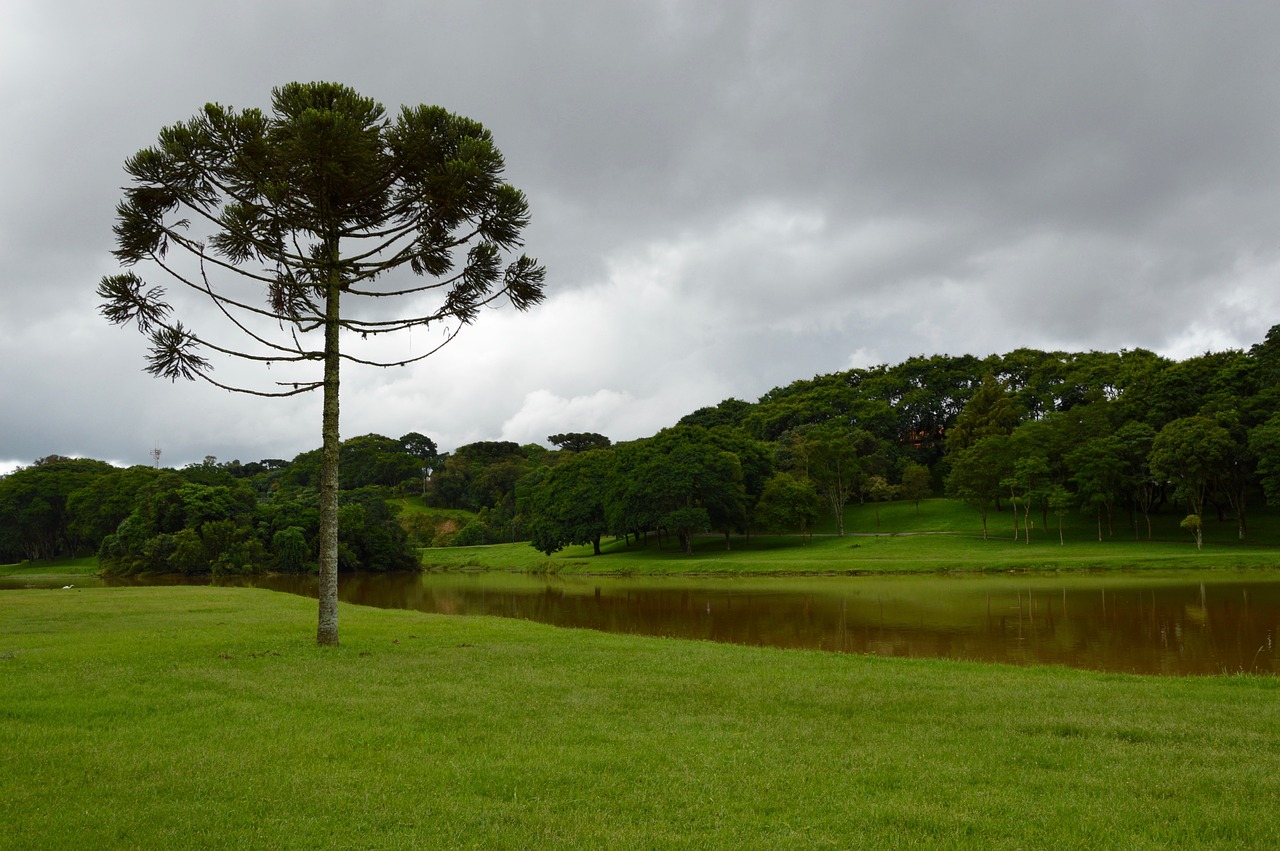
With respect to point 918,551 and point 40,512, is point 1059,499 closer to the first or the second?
point 918,551

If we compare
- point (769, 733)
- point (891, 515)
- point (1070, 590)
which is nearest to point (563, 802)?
point (769, 733)

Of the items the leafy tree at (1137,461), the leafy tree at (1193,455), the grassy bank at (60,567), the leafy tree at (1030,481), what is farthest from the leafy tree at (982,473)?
the grassy bank at (60,567)

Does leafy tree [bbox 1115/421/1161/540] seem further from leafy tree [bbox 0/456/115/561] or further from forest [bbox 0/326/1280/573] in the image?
leafy tree [bbox 0/456/115/561]

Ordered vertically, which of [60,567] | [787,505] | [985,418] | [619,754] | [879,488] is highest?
[985,418]

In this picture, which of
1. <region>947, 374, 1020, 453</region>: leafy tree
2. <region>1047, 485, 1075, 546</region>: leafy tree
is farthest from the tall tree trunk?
<region>947, 374, 1020, 453</region>: leafy tree

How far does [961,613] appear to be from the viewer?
1009 inches

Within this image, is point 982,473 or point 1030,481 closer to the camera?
point 1030,481

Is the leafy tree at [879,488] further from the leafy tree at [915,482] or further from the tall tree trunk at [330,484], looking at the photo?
the tall tree trunk at [330,484]

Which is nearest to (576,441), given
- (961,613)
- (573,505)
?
(573,505)

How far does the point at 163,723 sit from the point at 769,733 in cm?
682

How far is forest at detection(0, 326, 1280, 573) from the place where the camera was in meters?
57.8

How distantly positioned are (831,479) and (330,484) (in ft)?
216

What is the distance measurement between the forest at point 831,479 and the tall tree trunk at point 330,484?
4840 centimetres

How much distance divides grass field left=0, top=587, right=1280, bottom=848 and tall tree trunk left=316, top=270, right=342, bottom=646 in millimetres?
A: 2055
